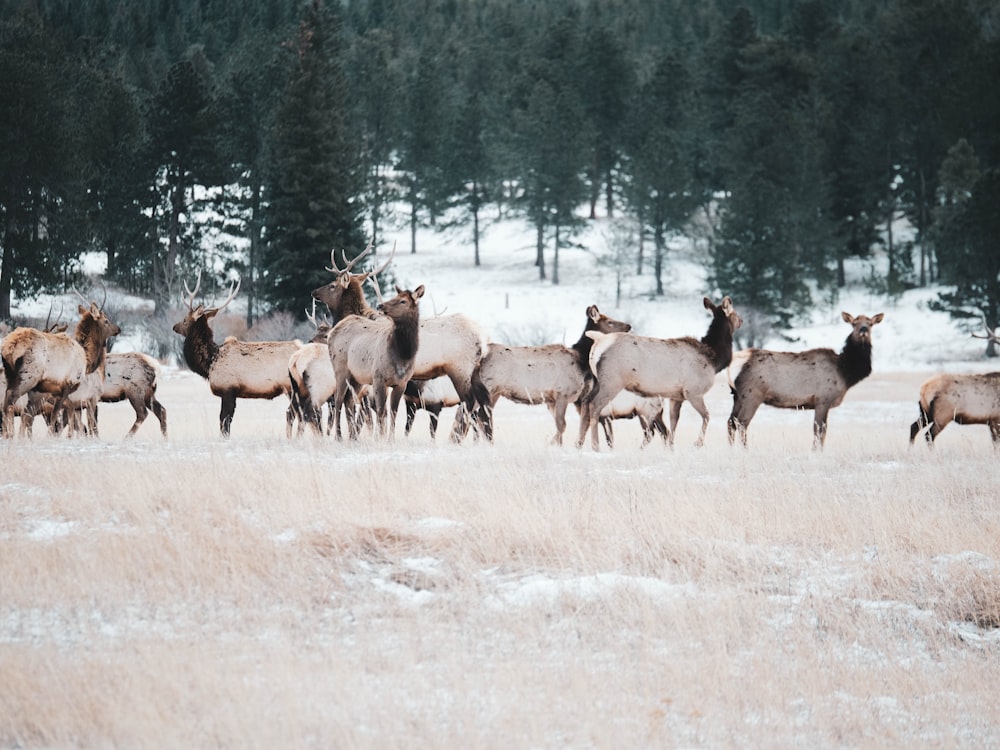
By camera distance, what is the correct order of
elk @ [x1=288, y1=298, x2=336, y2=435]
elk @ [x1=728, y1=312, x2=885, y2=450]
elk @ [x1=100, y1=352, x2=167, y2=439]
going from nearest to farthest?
elk @ [x1=288, y1=298, x2=336, y2=435] < elk @ [x1=728, y1=312, x2=885, y2=450] < elk @ [x1=100, y1=352, x2=167, y2=439]

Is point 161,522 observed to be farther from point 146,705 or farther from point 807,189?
point 807,189

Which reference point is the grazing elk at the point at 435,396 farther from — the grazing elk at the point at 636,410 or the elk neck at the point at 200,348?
the elk neck at the point at 200,348

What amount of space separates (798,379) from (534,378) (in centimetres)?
346

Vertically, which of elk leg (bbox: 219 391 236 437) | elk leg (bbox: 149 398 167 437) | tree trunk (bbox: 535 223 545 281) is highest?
tree trunk (bbox: 535 223 545 281)

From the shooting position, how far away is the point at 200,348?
1537cm

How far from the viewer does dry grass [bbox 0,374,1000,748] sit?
5438 millimetres

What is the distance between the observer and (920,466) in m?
11.7

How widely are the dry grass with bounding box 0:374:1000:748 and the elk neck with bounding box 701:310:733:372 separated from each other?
408 cm

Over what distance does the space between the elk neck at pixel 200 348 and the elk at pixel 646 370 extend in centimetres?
507

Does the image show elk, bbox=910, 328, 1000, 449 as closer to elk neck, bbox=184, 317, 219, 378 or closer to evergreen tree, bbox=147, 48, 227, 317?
elk neck, bbox=184, 317, 219, 378

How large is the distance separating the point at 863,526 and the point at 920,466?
346 centimetres

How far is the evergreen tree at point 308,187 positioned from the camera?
43188 millimetres

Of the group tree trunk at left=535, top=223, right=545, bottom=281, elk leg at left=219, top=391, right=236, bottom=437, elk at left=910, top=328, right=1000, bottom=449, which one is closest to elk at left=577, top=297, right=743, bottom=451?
elk at left=910, top=328, right=1000, bottom=449

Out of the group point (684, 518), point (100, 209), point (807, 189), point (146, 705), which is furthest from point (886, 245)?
point (146, 705)
